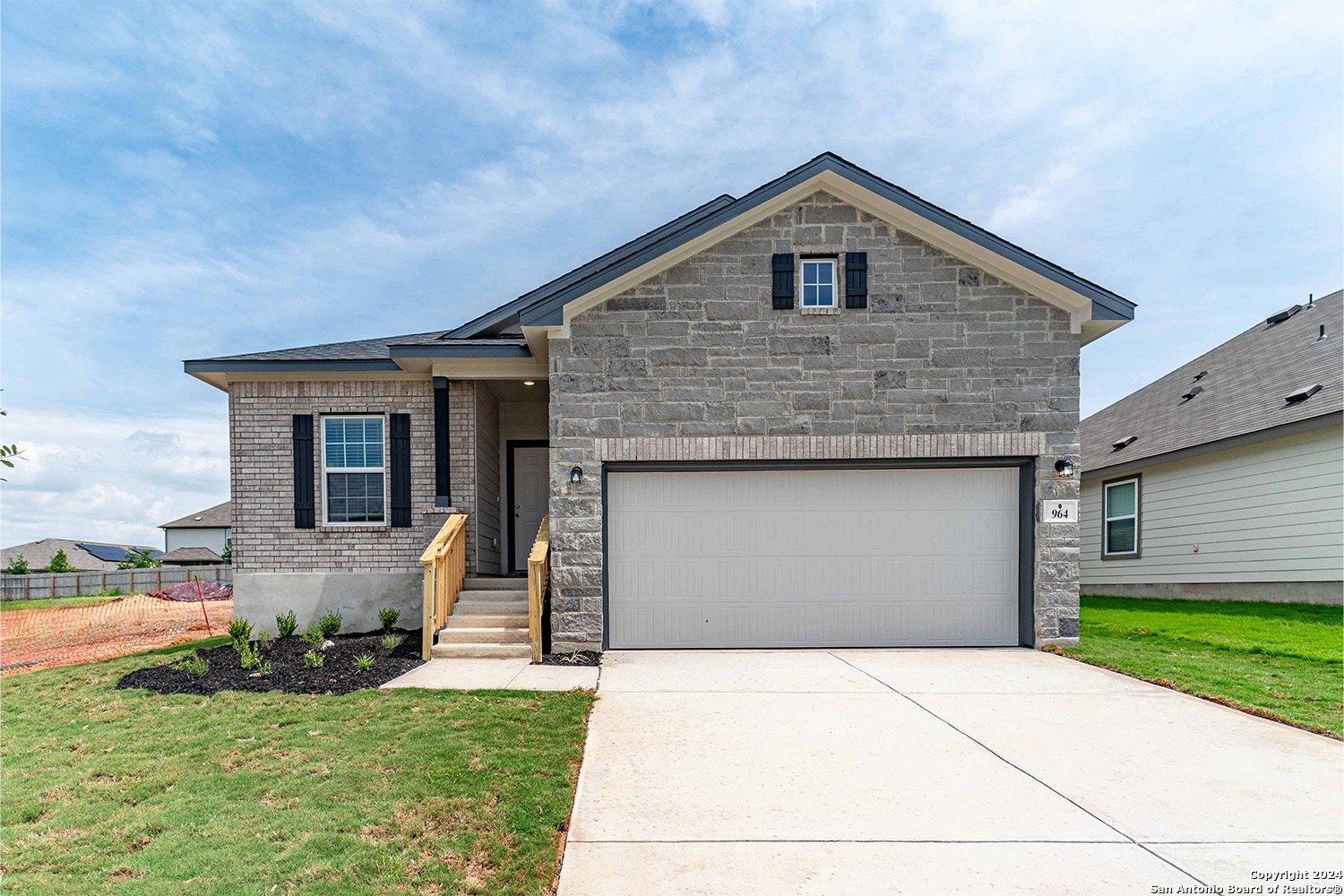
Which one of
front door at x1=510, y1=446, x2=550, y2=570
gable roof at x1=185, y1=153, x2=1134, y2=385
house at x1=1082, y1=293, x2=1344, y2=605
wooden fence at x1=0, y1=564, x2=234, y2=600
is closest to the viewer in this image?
gable roof at x1=185, y1=153, x2=1134, y2=385

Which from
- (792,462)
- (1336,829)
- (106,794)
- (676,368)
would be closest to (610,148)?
(676,368)

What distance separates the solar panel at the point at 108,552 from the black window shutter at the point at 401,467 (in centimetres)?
3992

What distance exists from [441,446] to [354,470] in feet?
4.30

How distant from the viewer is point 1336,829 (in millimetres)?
3596

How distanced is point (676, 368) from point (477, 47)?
638 cm

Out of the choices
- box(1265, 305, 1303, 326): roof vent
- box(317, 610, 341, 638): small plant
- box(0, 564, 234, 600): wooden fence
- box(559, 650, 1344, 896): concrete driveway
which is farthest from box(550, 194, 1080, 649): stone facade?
box(0, 564, 234, 600): wooden fence

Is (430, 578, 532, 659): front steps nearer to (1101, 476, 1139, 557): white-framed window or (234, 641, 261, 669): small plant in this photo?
(234, 641, 261, 669): small plant

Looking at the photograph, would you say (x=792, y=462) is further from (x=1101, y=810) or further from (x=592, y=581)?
(x=1101, y=810)

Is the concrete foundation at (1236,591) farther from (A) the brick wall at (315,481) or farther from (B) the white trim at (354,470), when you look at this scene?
(B) the white trim at (354,470)

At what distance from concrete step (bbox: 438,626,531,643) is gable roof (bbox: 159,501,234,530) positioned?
119 ft

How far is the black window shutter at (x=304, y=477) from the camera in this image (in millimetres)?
9609

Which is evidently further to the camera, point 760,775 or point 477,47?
point 477,47

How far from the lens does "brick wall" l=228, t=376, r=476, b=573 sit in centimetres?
961

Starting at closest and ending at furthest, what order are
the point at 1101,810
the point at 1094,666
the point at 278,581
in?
the point at 1101,810, the point at 1094,666, the point at 278,581
